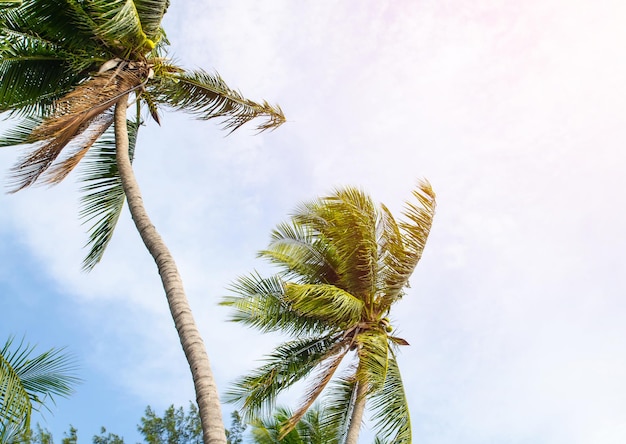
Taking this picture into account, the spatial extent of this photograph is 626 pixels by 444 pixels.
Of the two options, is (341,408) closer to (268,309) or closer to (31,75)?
(268,309)

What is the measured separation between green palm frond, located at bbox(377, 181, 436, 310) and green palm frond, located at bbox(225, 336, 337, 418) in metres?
1.61

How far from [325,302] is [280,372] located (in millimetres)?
1895

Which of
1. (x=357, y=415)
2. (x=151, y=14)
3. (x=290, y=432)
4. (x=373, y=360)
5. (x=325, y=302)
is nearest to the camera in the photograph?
(x=151, y=14)

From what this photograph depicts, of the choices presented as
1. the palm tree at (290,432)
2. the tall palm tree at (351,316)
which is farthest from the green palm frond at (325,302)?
the palm tree at (290,432)

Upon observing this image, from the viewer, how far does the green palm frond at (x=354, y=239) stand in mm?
13977

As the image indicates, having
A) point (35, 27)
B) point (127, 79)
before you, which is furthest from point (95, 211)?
point (35, 27)

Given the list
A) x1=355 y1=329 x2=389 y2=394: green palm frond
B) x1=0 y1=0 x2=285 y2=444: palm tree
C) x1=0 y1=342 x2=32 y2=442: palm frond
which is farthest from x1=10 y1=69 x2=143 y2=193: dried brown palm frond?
x1=355 y1=329 x2=389 y2=394: green palm frond

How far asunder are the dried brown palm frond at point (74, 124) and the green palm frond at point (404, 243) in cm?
543

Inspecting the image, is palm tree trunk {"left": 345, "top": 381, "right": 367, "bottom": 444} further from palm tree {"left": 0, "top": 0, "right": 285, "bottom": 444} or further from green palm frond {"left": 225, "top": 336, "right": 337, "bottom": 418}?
palm tree {"left": 0, "top": 0, "right": 285, "bottom": 444}

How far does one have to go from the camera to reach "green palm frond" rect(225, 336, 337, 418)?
1388 cm

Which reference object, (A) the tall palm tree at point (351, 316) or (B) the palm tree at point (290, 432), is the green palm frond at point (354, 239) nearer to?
(A) the tall palm tree at point (351, 316)

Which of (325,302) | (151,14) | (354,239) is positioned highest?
(151,14)

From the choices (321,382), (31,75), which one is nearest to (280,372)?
(321,382)

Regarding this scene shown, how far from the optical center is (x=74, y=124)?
10758 mm
